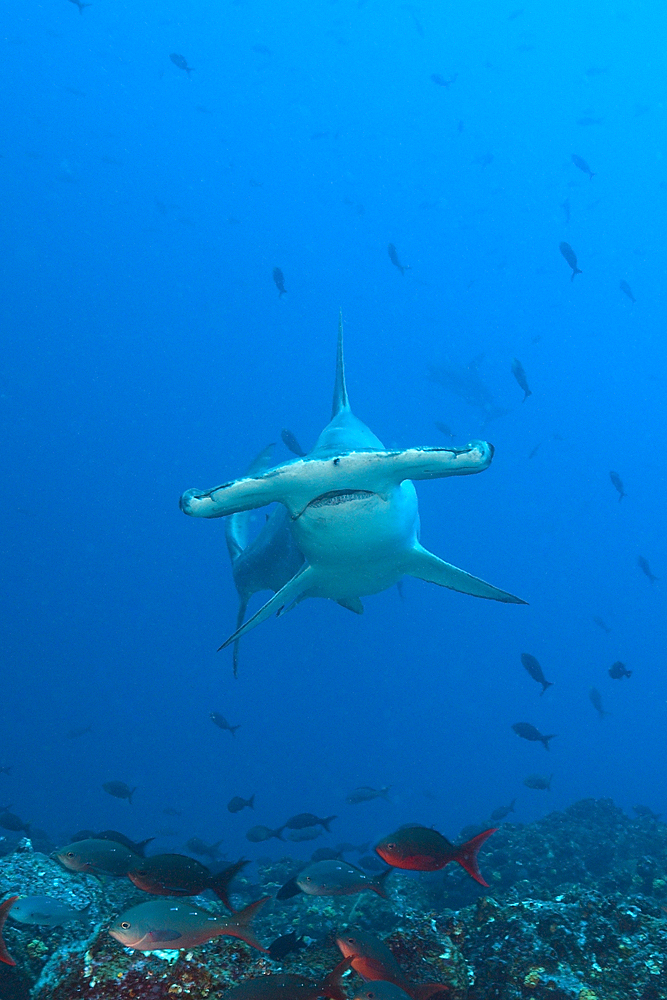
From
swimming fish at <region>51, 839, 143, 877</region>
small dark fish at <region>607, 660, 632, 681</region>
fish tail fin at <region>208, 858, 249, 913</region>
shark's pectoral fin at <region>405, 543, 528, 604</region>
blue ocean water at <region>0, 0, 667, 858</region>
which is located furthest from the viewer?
blue ocean water at <region>0, 0, 667, 858</region>

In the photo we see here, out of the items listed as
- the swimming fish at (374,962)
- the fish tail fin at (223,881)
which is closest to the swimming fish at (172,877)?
the fish tail fin at (223,881)

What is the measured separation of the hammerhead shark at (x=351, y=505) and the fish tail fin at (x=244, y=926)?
6.51 ft

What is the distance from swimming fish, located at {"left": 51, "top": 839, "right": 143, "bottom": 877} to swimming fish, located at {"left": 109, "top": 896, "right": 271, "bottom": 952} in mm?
1129

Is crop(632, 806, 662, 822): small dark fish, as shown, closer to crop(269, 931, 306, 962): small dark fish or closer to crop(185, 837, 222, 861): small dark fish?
crop(185, 837, 222, 861): small dark fish

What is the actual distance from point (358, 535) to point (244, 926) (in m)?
2.55

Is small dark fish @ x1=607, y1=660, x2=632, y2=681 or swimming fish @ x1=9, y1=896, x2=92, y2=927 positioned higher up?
swimming fish @ x1=9, y1=896, x2=92, y2=927

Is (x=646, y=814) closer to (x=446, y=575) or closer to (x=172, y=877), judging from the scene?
(x=446, y=575)

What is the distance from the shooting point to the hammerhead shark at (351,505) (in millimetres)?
3195

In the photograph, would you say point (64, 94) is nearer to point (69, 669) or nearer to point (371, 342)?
point (371, 342)

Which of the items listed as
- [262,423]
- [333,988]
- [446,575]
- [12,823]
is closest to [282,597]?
[446,575]

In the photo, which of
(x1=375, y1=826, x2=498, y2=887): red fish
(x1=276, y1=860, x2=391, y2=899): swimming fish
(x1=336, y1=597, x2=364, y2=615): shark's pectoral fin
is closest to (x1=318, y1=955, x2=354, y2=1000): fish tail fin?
(x1=375, y1=826, x2=498, y2=887): red fish

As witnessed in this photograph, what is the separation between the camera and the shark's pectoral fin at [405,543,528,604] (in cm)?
452

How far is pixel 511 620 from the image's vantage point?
6925cm

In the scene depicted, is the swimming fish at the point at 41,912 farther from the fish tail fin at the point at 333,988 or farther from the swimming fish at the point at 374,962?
the fish tail fin at the point at 333,988
